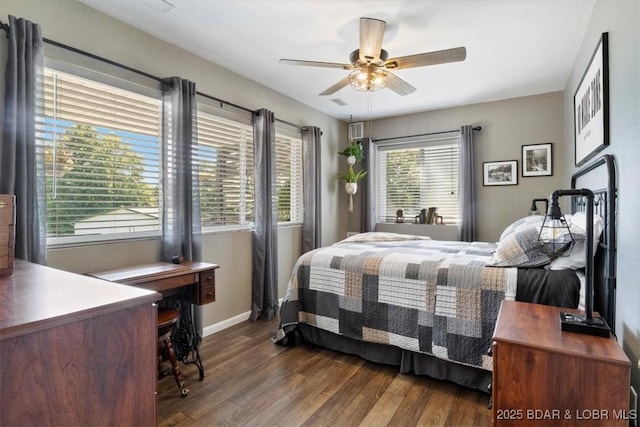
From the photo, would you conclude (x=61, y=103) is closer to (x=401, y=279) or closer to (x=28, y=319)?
(x=28, y=319)

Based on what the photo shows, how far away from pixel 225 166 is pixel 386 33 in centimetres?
191

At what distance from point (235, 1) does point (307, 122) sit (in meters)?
2.27

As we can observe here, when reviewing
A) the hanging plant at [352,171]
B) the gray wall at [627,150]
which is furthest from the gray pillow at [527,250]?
the hanging plant at [352,171]

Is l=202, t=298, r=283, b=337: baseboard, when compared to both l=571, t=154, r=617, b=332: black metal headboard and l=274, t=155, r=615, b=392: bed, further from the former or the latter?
l=571, t=154, r=617, b=332: black metal headboard

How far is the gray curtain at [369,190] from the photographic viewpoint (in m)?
5.08

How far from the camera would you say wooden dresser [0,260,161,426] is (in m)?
0.74

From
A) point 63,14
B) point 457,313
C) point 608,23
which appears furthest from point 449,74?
point 63,14

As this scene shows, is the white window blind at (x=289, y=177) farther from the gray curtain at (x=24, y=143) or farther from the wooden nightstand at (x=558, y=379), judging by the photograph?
the wooden nightstand at (x=558, y=379)

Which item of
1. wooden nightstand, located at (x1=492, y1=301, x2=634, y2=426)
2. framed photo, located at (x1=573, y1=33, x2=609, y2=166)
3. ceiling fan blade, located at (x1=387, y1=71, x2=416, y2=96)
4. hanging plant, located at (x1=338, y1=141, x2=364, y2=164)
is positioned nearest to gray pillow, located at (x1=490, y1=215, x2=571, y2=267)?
framed photo, located at (x1=573, y1=33, x2=609, y2=166)

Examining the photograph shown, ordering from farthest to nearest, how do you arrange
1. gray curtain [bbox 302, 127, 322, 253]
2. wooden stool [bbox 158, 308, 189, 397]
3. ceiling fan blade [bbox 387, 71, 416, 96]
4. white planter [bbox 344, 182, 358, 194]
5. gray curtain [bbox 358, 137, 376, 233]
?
1. gray curtain [bbox 358, 137, 376, 233]
2. white planter [bbox 344, 182, 358, 194]
3. gray curtain [bbox 302, 127, 322, 253]
4. ceiling fan blade [bbox 387, 71, 416, 96]
5. wooden stool [bbox 158, 308, 189, 397]

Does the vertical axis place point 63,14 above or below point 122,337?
above

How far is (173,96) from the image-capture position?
2686 mm

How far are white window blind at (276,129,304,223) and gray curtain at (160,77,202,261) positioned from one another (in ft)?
4.31

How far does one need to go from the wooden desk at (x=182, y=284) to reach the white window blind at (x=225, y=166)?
713mm
